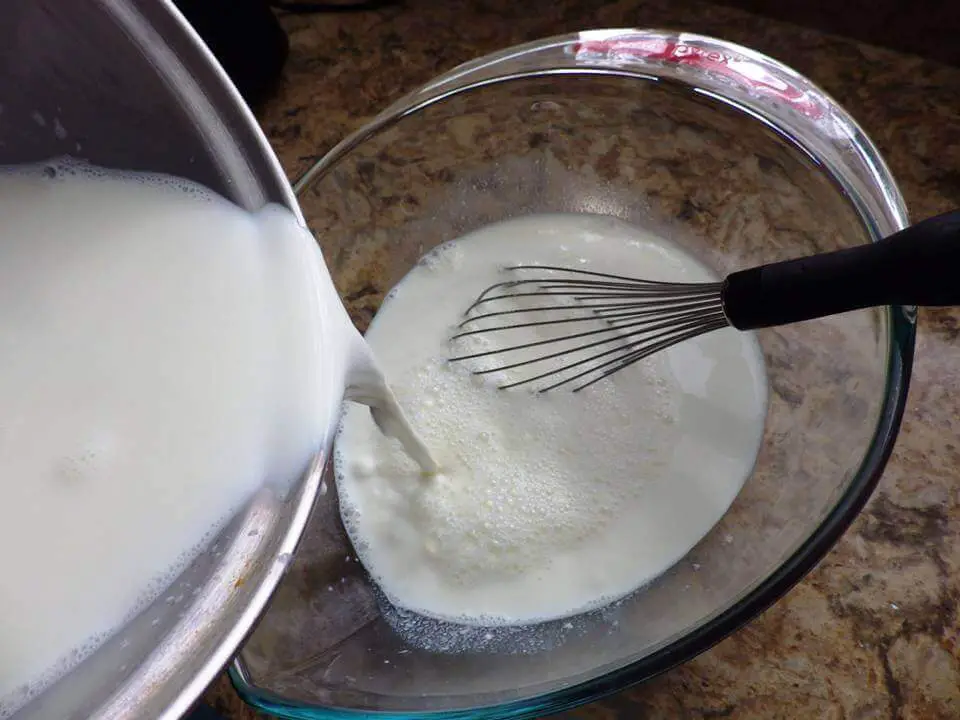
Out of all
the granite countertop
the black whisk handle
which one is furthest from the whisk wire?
the granite countertop

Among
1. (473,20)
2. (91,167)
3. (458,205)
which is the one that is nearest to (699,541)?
(458,205)

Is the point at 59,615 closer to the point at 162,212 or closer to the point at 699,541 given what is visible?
the point at 162,212

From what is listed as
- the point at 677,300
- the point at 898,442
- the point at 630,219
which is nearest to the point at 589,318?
the point at 677,300

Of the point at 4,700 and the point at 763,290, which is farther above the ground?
the point at 763,290

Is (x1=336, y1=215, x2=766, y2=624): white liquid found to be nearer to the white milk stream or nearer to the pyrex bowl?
the pyrex bowl

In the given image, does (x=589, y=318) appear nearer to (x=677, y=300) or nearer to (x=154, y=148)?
(x=677, y=300)

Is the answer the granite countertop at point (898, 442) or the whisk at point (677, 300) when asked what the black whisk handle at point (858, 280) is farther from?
the granite countertop at point (898, 442)

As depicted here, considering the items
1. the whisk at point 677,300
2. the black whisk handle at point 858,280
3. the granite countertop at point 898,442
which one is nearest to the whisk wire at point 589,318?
the whisk at point 677,300
